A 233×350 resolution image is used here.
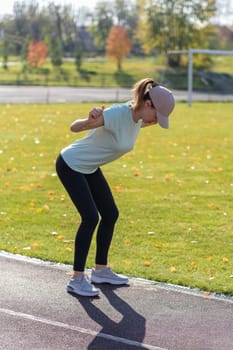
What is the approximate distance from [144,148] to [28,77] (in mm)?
43225

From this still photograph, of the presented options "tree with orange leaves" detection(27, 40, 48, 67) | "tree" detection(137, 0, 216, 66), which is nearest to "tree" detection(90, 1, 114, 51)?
"tree with orange leaves" detection(27, 40, 48, 67)

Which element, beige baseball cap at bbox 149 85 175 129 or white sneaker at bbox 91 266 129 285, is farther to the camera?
white sneaker at bbox 91 266 129 285

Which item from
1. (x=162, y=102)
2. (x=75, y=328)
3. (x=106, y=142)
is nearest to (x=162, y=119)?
(x=162, y=102)

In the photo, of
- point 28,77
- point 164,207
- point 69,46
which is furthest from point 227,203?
point 69,46

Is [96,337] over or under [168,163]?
over

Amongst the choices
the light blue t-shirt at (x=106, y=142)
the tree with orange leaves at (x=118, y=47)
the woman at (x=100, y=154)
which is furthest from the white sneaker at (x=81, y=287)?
the tree with orange leaves at (x=118, y=47)

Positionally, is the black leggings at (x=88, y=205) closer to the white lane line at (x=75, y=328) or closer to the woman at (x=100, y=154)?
the woman at (x=100, y=154)

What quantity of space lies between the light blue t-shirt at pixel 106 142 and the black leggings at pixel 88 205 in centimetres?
8

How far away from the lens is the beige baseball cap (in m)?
6.00

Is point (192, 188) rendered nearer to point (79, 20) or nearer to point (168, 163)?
point (168, 163)

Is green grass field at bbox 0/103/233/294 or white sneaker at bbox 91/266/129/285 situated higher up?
white sneaker at bbox 91/266/129/285

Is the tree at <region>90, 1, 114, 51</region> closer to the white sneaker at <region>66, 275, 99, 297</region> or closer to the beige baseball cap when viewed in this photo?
the white sneaker at <region>66, 275, 99, 297</region>

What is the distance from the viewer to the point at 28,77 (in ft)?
194

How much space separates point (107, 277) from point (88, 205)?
85 centimetres
